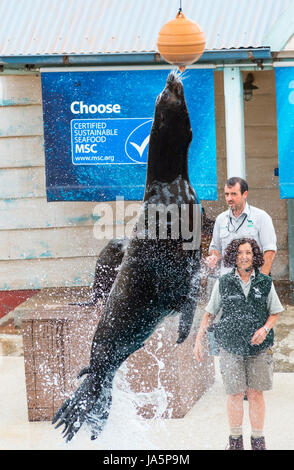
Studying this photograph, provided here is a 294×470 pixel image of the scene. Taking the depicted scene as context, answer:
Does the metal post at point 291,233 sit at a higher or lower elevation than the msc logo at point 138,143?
lower

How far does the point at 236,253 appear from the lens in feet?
19.5

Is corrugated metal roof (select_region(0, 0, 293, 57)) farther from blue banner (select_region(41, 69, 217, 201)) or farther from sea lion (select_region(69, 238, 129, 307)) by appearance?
sea lion (select_region(69, 238, 129, 307))

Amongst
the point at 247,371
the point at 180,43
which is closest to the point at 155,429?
the point at 247,371

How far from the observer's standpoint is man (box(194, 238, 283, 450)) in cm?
592

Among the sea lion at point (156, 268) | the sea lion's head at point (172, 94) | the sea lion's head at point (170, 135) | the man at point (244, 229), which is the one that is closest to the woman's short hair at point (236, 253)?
the man at point (244, 229)

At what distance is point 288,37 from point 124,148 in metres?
1.99

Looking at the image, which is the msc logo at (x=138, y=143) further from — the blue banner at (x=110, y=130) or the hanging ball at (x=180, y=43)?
→ the hanging ball at (x=180, y=43)

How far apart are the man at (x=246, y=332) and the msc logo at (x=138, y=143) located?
140 inches

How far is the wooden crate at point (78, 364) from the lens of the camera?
690 cm

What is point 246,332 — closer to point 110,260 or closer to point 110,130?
point 110,260

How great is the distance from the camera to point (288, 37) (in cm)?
854

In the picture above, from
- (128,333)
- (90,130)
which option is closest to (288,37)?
(90,130)

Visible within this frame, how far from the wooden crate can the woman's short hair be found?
1.03 m

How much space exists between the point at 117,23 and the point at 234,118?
5.01 feet
